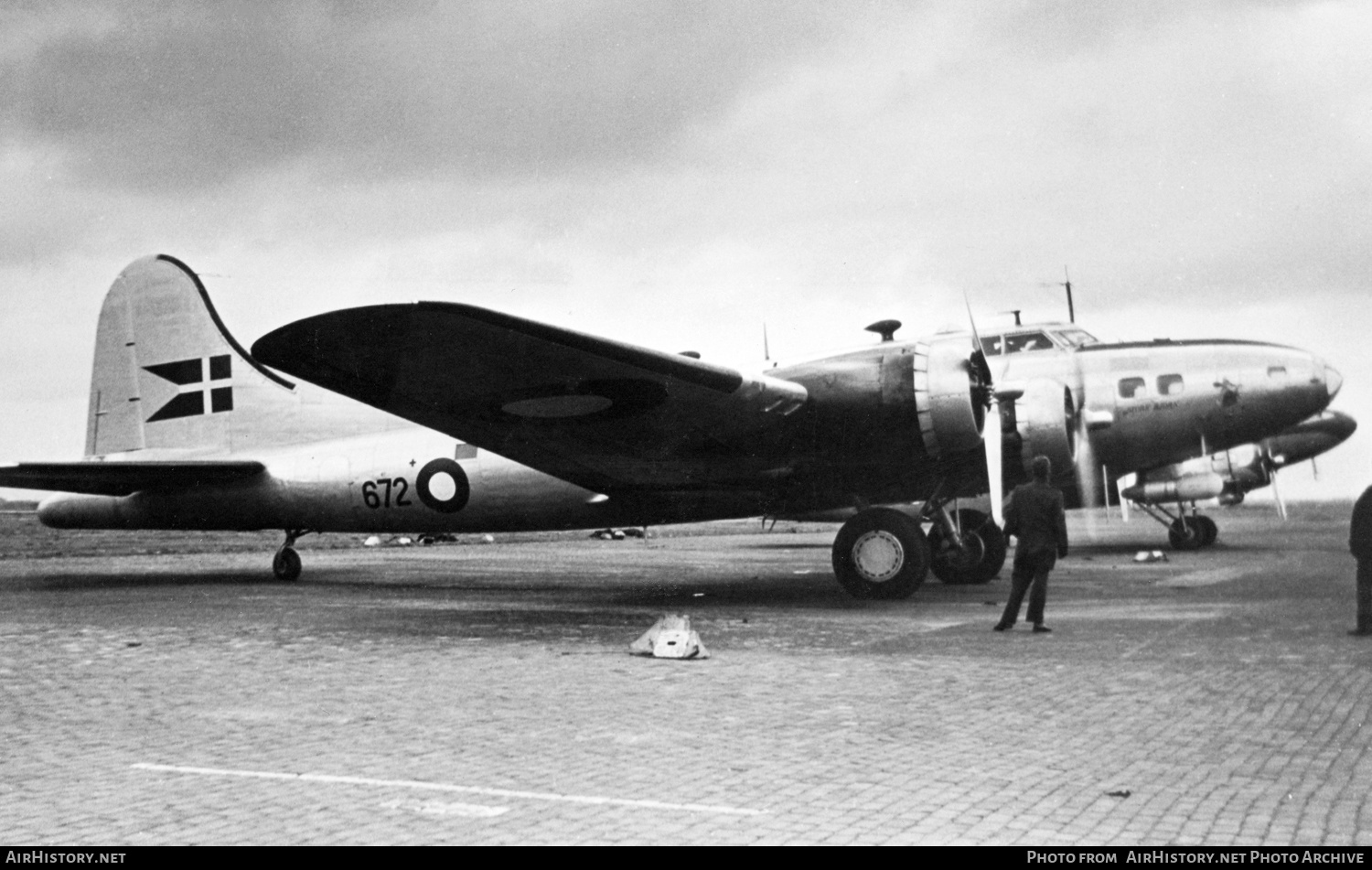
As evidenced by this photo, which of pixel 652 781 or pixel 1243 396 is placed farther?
pixel 1243 396

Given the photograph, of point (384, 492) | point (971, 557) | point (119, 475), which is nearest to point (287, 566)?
point (119, 475)

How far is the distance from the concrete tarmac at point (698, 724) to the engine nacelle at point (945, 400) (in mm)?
1758

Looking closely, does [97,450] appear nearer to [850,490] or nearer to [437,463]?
[437,463]

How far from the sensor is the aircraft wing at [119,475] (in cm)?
1567

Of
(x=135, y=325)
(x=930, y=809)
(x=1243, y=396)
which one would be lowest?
(x=930, y=809)


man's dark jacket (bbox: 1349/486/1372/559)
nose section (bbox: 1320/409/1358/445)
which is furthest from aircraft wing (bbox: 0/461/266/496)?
nose section (bbox: 1320/409/1358/445)

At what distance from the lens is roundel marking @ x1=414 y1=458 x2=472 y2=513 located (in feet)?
50.0

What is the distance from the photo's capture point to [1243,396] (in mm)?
16422

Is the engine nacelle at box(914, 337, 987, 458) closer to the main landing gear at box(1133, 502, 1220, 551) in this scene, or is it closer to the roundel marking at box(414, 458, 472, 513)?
the roundel marking at box(414, 458, 472, 513)

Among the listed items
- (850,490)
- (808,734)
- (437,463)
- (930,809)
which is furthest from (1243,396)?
(930,809)

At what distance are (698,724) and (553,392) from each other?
5.87 meters

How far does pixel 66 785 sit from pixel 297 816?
1.24 meters

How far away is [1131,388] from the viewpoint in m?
15.8

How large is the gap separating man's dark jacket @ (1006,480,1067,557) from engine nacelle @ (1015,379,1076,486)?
9.74 feet
